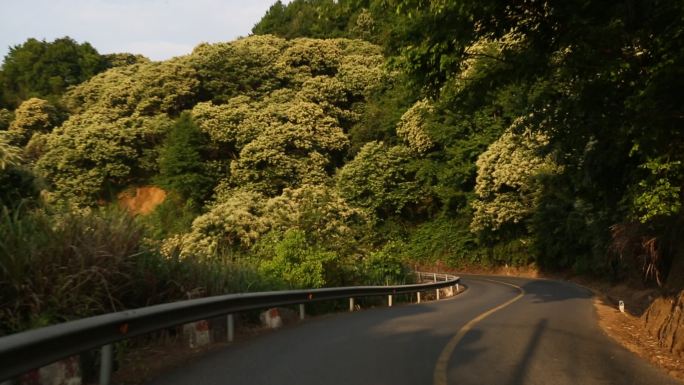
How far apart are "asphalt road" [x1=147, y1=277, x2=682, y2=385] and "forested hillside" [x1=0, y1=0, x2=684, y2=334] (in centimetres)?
194

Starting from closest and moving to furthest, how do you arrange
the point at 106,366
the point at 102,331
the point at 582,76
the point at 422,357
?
the point at 102,331
the point at 106,366
the point at 422,357
the point at 582,76

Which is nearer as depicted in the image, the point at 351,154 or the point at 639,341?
the point at 639,341

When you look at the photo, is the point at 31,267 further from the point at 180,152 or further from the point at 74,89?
the point at 74,89

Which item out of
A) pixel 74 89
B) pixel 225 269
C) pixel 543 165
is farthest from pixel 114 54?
pixel 225 269

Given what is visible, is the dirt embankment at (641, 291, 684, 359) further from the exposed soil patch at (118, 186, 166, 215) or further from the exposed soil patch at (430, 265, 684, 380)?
the exposed soil patch at (118, 186, 166, 215)

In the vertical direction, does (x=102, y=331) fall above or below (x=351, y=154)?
below

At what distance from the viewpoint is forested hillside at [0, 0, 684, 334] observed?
31.4 feet

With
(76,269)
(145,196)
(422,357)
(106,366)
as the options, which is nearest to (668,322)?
(422,357)

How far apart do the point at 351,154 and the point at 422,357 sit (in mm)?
45804

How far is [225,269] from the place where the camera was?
513 inches

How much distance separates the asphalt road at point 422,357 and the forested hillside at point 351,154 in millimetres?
1941

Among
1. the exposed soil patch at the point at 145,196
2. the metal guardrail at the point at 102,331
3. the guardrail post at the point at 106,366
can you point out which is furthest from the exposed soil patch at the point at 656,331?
the exposed soil patch at the point at 145,196

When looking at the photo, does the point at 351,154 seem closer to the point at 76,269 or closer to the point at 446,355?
the point at 446,355

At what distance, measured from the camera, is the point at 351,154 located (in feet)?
178
